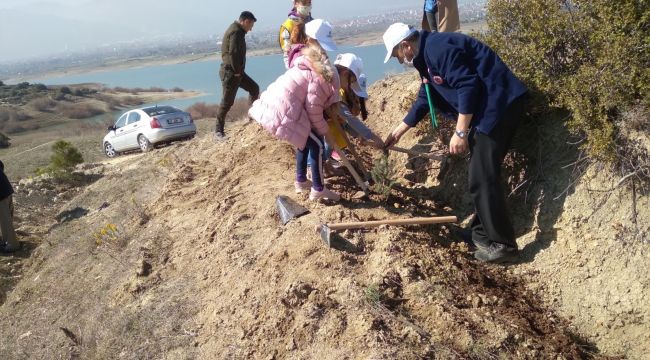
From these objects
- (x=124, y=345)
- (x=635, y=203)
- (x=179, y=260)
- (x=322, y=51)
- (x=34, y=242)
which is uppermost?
(x=322, y=51)

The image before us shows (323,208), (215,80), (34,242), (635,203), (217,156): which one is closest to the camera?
Result: (635,203)

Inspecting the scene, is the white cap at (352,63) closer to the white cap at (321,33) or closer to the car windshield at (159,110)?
the white cap at (321,33)

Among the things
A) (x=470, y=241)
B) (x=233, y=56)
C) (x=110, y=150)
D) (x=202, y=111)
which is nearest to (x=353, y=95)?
(x=470, y=241)

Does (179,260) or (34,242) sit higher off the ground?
(179,260)

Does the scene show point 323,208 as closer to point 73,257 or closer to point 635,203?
point 635,203

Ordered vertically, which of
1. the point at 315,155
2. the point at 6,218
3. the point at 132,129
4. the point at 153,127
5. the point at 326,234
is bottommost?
the point at 6,218

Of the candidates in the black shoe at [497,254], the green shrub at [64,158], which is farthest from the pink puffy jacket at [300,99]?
the green shrub at [64,158]

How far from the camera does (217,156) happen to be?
7.41 metres

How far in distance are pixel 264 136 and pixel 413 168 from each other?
241 cm

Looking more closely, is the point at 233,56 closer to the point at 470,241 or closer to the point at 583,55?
the point at 470,241

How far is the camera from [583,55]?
3.85 m

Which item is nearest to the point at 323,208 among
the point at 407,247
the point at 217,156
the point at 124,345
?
the point at 407,247

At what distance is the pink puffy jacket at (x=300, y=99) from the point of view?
4.04 metres

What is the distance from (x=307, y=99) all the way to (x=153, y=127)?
33.8ft
